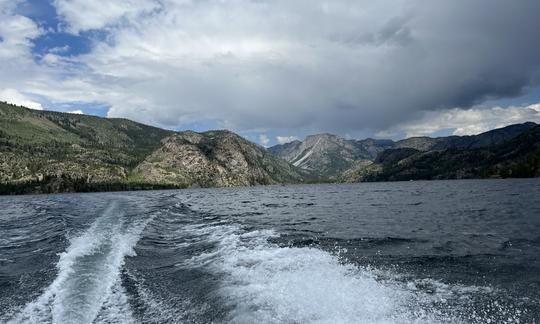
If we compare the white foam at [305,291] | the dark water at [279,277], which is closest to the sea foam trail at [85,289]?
the dark water at [279,277]

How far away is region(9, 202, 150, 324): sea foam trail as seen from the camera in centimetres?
1468

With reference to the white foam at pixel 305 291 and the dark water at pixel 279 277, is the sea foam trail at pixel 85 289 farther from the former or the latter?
the white foam at pixel 305 291

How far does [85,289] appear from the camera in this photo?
58.0ft

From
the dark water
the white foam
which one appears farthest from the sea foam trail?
the white foam

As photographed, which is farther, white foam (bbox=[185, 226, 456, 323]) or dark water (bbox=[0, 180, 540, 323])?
dark water (bbox=[0, 180, 540, 323])

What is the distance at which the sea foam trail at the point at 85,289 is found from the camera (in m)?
14.7

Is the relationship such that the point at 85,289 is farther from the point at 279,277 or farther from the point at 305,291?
the point at 305,291

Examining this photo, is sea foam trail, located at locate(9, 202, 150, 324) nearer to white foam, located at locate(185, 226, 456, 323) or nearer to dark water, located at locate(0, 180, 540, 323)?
dark water, located at locate(0, 180, 540, 323)

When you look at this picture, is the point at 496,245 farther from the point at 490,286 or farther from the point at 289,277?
the point at 289,277

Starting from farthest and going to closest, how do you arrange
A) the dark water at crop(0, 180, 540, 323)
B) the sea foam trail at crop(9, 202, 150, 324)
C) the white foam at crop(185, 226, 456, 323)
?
the sea foam trail at crop(9, 202, 150, 324)
the dark water at crop(0, 180, 540, 323)
the white foam at crop(185, 226, 456, 323)

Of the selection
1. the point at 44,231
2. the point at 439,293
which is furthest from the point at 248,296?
the point at 44,231

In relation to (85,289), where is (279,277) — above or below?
below

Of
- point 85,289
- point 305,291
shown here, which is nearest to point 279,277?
point 305,291

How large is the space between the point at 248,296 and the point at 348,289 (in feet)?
14.1
